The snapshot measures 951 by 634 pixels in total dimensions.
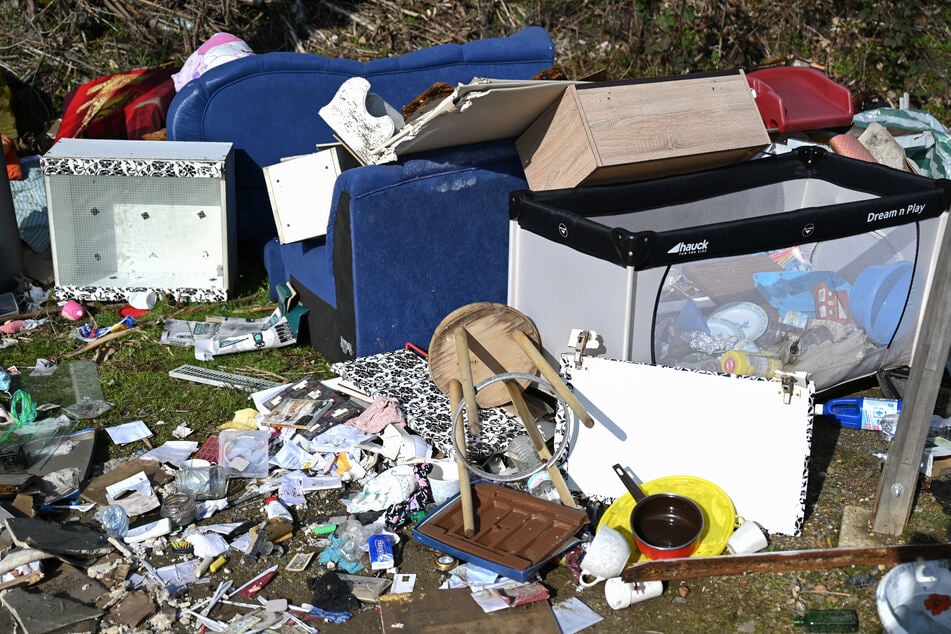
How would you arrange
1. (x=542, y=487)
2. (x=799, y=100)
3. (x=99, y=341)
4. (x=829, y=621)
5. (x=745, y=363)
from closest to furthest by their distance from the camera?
(x=829, y=621) < (x=542, y=487) < (x=745, y=363) < (x=99, y=341) < (x=799, y=100)

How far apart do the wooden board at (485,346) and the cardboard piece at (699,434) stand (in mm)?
559

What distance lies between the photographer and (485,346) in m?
3.95

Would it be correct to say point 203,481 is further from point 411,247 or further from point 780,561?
point 780,561

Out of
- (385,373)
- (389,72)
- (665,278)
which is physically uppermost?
(389,72)

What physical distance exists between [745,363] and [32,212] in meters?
4.16

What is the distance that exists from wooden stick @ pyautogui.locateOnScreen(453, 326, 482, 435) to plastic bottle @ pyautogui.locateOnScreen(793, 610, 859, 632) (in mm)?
1198

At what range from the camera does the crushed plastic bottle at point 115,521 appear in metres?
3.35

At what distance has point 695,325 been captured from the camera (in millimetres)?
3695

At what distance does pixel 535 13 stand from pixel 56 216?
419 centimetres

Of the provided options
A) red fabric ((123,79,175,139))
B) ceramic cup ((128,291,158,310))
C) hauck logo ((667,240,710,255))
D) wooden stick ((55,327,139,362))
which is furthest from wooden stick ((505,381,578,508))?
red fabric ((123,79,175,139))

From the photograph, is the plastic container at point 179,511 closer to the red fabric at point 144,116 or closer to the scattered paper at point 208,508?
the scattered paper at point 208,508

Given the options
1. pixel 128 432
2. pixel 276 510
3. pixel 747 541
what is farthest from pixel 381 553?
pixel 128 432

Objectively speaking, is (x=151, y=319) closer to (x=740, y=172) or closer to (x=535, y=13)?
(x=740, y=172)

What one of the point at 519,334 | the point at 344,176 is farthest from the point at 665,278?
the point at 344,176
